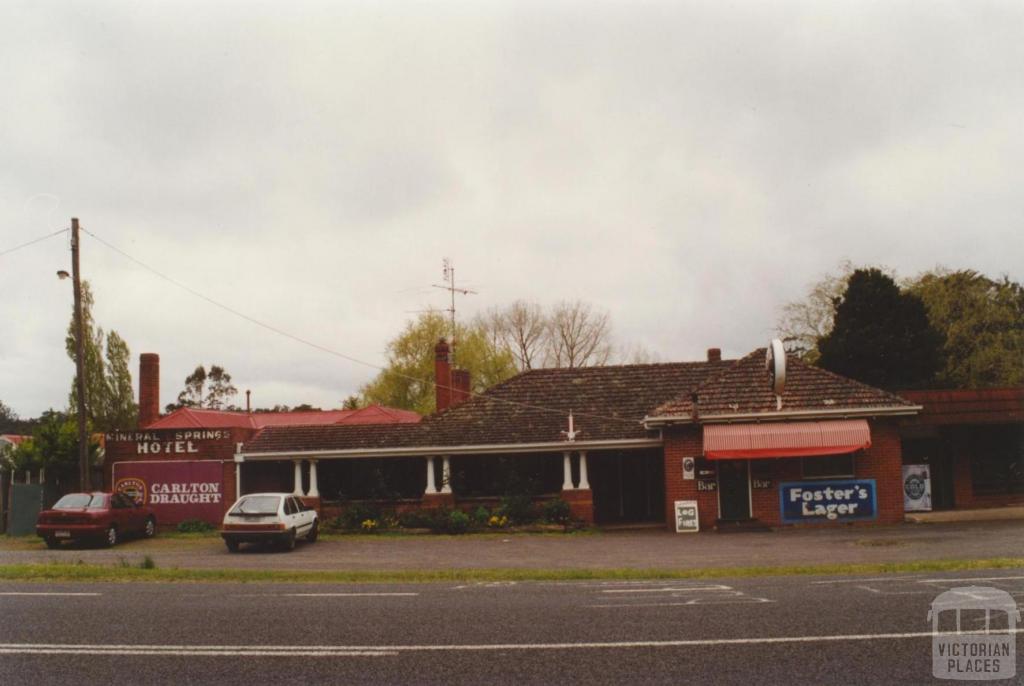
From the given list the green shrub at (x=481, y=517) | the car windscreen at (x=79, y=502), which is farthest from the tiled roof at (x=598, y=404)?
the car windscreen at (x=79, y=502)

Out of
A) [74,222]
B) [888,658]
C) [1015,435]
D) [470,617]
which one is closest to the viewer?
[888,658]

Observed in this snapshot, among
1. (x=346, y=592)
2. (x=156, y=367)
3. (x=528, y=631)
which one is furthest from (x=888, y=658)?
(x=156, y=367)

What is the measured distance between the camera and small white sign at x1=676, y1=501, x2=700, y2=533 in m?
25.8

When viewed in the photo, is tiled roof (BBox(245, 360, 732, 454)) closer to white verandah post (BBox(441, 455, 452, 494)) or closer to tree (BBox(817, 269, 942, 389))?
white verandah post (BBox(441, 455, 452, 494))

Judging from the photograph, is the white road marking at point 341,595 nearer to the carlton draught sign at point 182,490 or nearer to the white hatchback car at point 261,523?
the white hatchback car at point 261,523

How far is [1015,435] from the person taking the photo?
30.3 m

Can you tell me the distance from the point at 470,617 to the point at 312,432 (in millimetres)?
22608

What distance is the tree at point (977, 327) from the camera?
42.0 m

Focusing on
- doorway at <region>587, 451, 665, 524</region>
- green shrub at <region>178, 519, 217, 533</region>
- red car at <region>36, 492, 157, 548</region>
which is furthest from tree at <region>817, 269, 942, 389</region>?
red car at <region>36, 492, 157, 548</region>

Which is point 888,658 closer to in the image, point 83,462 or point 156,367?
point 83,462

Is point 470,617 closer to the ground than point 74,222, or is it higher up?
closer to the ground

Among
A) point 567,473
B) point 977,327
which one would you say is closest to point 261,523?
point 567,473

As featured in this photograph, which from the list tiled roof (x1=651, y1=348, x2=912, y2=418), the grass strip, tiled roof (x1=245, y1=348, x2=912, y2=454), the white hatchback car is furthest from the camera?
tiled roof (x1=245, y1=348, x2=912, y2=454)

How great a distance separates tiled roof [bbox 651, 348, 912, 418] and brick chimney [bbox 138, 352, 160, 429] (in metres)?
21.9
